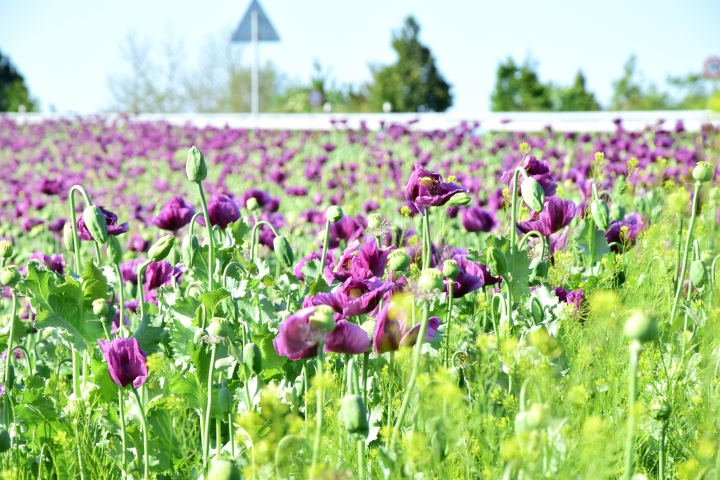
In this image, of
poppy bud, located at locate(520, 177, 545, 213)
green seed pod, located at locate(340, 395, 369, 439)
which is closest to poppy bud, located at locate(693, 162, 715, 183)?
poppy bud, located at locate(520, 177, 545, 213)

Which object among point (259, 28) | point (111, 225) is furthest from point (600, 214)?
point (259, 28)

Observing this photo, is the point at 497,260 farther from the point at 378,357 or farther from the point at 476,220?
the point at 476,220

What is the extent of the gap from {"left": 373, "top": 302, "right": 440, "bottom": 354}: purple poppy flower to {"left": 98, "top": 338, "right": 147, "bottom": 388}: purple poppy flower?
0.37 metres

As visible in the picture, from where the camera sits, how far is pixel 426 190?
4.82 feet

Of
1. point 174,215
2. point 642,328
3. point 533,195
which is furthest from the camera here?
→ point 174,215

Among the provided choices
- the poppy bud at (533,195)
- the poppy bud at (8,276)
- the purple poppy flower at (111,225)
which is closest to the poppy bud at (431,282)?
the poppy bud at (533,195)

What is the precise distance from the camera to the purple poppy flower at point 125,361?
1.14m

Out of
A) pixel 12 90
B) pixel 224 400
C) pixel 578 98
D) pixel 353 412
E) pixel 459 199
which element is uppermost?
pixel 12 90

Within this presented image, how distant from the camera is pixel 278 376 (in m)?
1.52

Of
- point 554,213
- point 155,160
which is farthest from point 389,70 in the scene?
point 554,213

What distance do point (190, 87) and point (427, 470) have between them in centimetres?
3082

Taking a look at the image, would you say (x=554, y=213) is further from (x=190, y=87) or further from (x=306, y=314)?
(x=190, y=87)

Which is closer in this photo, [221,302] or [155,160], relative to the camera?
[221,302]

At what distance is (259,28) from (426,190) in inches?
353
